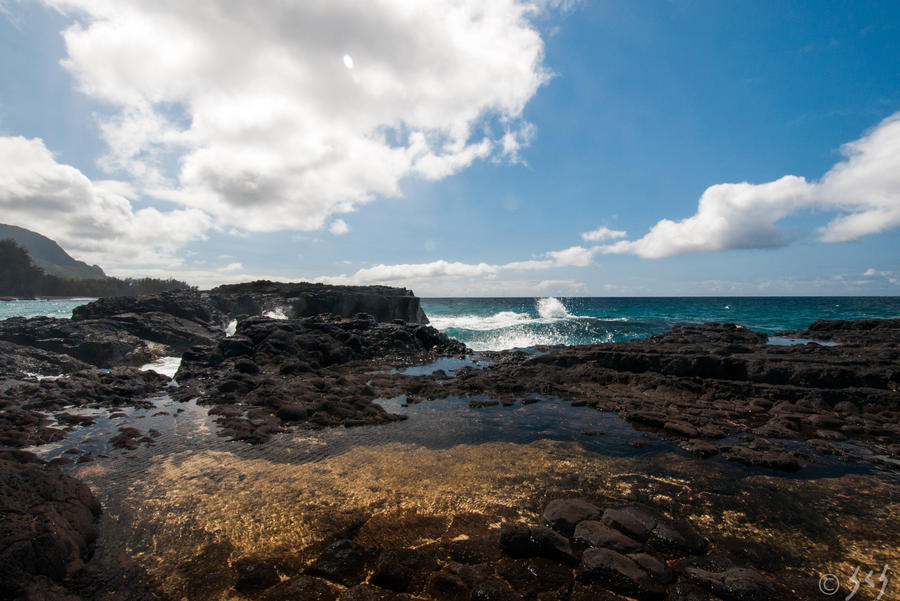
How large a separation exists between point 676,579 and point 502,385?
43.0ft

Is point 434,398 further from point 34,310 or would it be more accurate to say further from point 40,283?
point 40,283

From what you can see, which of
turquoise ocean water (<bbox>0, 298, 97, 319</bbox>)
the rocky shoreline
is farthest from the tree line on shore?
the rocky shoreline

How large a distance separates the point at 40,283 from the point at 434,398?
6658 inches

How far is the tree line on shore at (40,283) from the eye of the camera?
107250mm

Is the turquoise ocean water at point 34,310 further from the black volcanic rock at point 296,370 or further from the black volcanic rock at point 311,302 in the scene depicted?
the black volcanic rock at point 296,370

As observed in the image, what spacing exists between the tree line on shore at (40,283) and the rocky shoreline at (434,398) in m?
96.1

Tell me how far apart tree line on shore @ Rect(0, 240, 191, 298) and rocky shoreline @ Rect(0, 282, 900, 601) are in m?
96.1

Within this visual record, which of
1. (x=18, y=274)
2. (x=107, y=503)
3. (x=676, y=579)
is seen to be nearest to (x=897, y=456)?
(x=676, y=579)

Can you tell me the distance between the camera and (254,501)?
25.3 ft

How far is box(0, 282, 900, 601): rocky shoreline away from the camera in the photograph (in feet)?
17.5

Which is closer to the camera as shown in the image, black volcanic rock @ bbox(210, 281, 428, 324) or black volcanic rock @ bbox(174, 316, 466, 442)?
black volcanic rock @ bbox(174, 316, 466, 442)
